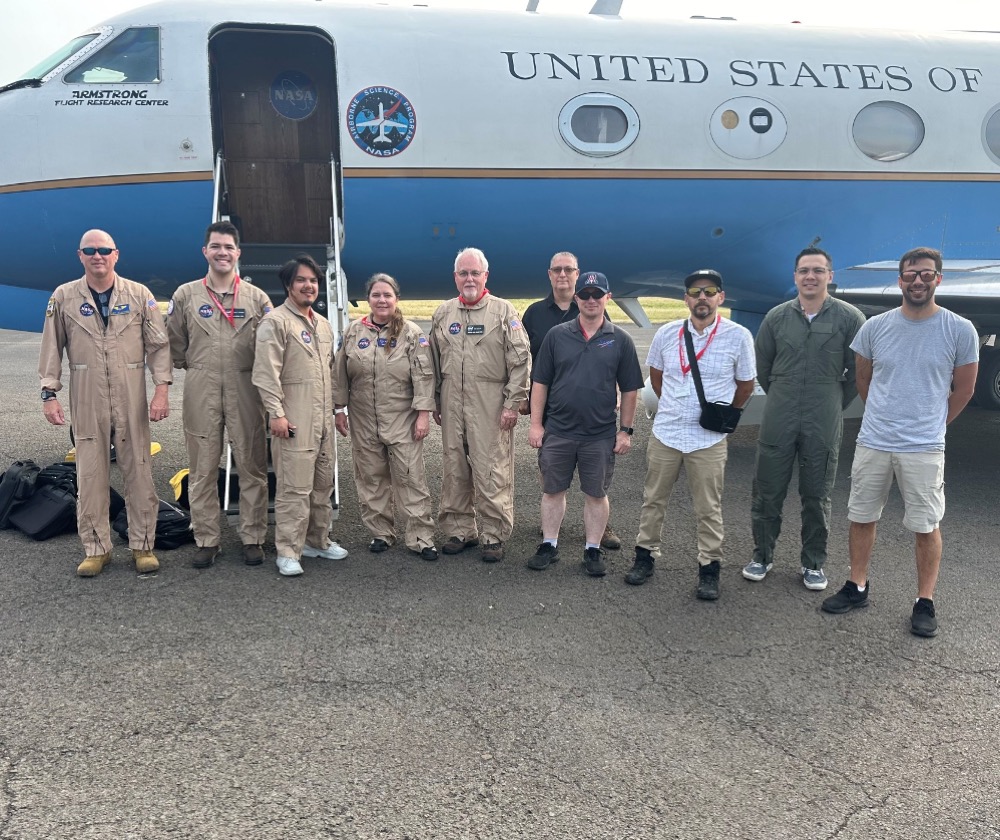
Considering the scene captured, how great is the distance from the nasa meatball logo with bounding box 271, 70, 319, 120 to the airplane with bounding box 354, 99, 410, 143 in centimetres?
72

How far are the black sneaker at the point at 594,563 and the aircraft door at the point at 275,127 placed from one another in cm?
365

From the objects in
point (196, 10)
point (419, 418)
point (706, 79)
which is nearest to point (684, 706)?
point (419, 418)

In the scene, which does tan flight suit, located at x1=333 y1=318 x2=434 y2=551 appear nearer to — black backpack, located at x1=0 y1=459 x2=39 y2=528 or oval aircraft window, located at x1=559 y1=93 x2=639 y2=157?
black backpack, located at x1=0 y1=459 x2=39 y2=528

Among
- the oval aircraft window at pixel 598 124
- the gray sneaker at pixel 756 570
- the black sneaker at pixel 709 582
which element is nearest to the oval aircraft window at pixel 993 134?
the oval aircraft window at pixel 598 124

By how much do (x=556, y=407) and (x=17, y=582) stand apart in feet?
10.6

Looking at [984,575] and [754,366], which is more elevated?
[754,366]

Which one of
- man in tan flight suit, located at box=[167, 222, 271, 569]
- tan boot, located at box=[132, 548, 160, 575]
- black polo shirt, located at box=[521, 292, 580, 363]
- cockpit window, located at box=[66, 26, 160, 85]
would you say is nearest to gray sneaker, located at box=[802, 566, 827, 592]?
black polo shirt, located at box=[521, 292, 580, 363]

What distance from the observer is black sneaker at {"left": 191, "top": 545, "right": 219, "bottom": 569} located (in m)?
4.76

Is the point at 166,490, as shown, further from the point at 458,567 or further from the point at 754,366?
the point at 754,366

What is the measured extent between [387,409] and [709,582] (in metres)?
2.14

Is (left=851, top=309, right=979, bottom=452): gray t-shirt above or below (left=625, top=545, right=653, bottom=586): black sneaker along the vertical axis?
above

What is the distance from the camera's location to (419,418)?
16.0 ft

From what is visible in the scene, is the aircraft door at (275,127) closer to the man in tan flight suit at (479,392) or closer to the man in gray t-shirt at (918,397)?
the man in tan flight suit at (479,392)

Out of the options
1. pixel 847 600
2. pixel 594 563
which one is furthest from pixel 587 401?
pixel 847 600
